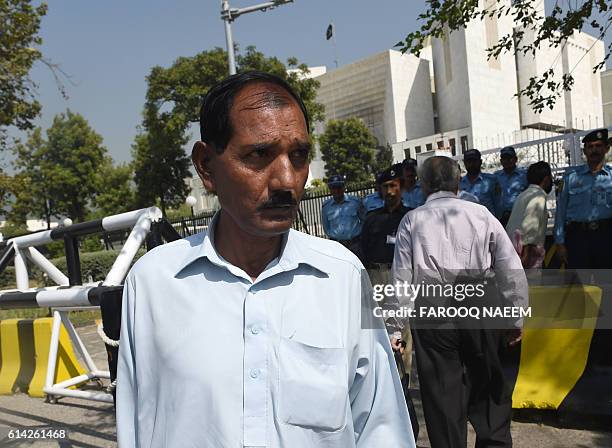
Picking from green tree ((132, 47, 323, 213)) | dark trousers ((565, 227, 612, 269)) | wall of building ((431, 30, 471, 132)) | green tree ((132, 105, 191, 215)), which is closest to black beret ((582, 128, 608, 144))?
dark trousers ((565, 227, 612, 269))

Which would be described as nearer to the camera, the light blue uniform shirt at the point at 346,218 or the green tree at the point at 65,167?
the light blue uniform shirt at the point at 346,218

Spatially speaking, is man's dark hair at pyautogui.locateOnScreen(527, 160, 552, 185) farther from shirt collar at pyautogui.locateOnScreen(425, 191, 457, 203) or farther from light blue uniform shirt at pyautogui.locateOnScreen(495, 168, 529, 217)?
shirt collar at pyautogui.locateOnScreen(425, 191, 457, 203)

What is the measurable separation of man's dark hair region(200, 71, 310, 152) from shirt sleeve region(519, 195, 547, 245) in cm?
455

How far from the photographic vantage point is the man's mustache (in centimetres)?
125

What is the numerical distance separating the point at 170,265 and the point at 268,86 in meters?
0.52

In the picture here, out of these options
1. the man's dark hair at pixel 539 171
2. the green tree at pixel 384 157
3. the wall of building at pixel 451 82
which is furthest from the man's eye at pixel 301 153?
the wall of building at pixel 451 82

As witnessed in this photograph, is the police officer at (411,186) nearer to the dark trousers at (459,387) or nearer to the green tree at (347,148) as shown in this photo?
the dark trousers at (459,387)

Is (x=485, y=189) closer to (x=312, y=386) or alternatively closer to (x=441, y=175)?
(x=441, y=175)

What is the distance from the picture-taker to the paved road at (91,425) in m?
3.44

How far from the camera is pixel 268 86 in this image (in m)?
1.26

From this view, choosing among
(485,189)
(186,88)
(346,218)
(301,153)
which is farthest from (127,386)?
(186,88)

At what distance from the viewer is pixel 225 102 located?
126 centimetres

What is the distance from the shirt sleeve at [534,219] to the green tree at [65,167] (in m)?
31.6

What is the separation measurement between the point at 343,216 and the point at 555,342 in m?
3.89
